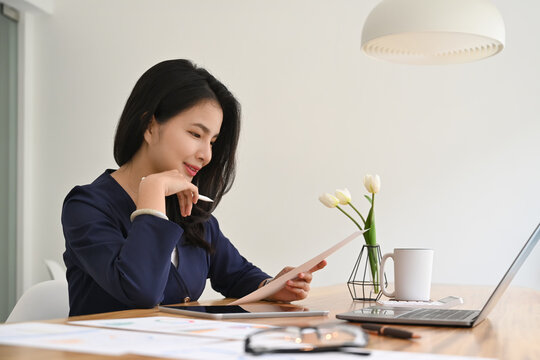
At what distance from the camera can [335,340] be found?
80 centimetres

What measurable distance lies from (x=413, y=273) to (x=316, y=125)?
2.37 meters

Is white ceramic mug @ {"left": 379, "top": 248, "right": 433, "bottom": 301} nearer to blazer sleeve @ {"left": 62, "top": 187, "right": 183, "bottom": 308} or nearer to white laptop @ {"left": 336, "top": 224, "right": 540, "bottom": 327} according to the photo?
white laptop @ {"left": 336, "top": 224, "right": 540, "bottom": 327}

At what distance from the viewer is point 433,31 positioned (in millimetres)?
1850

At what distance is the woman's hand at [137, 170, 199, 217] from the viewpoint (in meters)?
1.40

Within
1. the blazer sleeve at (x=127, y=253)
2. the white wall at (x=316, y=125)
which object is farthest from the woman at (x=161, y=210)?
the white wall at (x=316, y=125)

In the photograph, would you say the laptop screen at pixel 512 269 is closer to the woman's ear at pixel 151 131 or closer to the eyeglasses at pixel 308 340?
the eyeglasses at pixel 308 340

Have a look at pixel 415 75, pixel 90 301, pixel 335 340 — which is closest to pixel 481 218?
pixel 415 75

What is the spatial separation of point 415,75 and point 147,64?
171 centimetres

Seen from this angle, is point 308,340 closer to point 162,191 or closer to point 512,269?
point 512,269

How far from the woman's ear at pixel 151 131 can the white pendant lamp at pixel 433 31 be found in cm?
73

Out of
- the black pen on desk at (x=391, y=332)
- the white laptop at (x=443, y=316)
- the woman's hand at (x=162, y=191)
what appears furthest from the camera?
the woman's hand at (x=162, y=191)

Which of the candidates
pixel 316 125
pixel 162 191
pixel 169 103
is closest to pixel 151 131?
pixel 169 103

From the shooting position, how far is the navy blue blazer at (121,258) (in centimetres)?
130

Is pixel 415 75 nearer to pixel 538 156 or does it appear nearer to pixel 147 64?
pixel 538 156
